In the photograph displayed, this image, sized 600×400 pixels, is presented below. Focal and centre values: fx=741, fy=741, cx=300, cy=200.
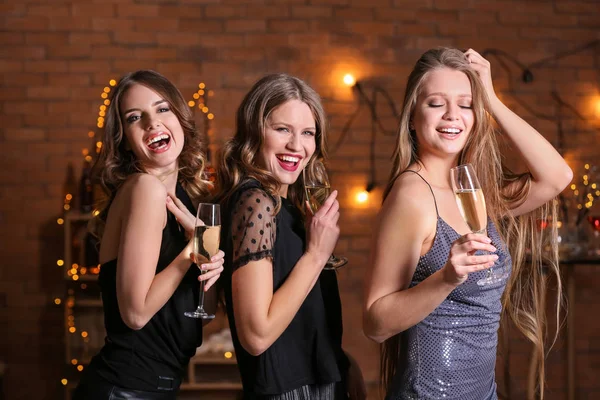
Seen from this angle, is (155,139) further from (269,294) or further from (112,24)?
(112,24)

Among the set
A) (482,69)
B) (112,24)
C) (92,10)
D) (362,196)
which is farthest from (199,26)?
(482,69)

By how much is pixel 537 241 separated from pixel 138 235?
1082mm

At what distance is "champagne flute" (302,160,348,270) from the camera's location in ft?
6.45

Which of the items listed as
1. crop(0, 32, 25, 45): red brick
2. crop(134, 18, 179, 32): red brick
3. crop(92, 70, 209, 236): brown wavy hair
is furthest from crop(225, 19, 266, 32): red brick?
crop(92, 70, 209, 236): brown wavy hair

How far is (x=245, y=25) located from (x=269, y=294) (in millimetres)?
3277

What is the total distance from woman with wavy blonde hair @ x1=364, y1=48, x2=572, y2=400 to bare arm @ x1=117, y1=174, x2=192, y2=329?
49 centimetres

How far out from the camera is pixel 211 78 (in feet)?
15.5

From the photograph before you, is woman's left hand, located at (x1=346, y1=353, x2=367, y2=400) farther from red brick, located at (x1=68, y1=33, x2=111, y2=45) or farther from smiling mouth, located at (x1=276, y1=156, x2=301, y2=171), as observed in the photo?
red brick, located at (x1=68, y1=33, x2=111, y2=45)

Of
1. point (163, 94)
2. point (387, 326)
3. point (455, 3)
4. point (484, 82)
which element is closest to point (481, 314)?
point (387, 326)

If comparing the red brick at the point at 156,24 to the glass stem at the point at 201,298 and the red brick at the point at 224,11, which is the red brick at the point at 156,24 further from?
the glass stem at the point at 201,298

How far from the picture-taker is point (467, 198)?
1576 millimetres

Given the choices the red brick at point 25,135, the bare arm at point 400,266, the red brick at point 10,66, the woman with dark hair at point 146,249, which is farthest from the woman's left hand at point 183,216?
the red brick at point 10,66

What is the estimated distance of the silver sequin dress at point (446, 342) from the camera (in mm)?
1723

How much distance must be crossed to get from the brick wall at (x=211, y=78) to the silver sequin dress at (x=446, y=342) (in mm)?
3012
